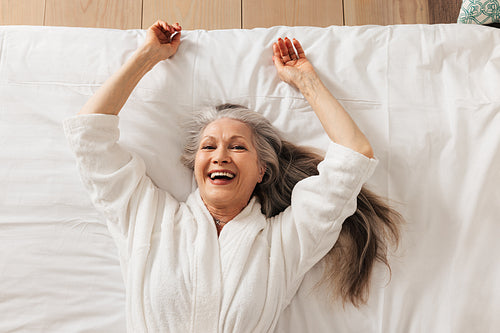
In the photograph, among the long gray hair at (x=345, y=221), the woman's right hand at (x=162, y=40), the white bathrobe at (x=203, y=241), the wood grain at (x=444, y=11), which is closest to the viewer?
the white bathrobe at (x=203, y=241)

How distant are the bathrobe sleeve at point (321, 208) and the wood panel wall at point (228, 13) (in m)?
0.85

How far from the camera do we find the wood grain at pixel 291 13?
5.66 feet

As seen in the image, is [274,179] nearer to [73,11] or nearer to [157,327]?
[157,327]

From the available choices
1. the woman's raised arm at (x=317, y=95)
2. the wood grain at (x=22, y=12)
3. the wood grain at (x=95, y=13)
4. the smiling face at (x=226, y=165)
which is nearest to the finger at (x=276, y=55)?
the woman's raised arm at (x=317, y=95)

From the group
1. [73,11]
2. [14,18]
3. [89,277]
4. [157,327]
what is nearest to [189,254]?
[157,327]

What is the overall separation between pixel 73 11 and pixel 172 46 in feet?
2.24

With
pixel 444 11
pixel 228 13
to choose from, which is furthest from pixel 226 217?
pixel 444 11

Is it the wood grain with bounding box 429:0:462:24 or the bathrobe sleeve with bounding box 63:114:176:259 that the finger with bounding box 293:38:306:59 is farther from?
the wood grain with bounding box 429:0:462:24

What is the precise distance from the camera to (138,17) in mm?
1738

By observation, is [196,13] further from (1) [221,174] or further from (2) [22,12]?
(1) [221,174]

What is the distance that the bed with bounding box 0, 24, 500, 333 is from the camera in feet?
3.73

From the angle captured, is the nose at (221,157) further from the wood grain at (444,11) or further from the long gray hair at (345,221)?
the wood grain at (444,11)

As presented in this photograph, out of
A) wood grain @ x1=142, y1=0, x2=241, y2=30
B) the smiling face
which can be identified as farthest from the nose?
wood grain @ x1=142, y1=0, x2=241, y2=30

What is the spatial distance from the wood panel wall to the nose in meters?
0.78
